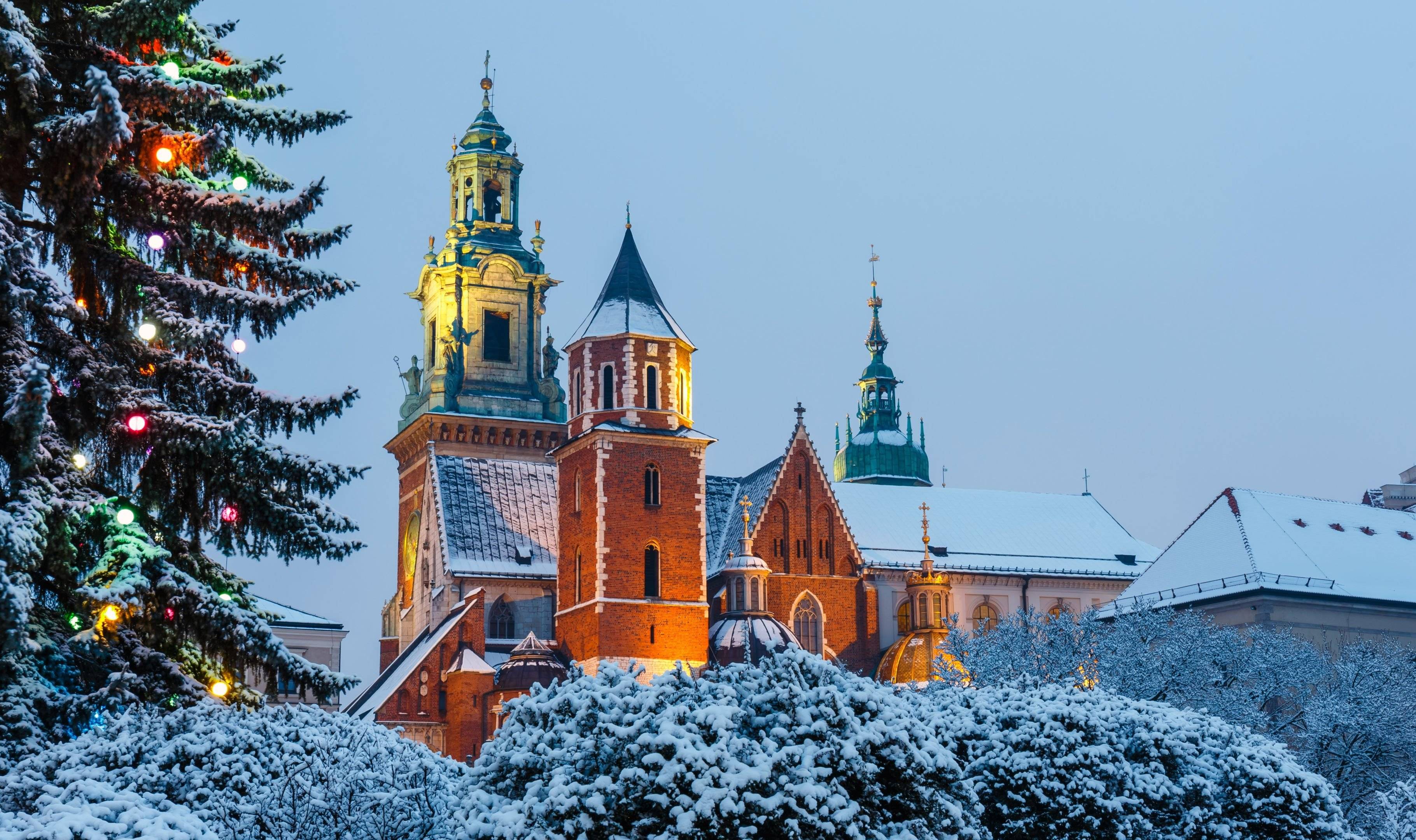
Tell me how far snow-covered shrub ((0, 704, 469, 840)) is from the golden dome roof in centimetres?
3636

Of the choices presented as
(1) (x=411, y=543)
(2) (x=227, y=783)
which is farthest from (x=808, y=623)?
(2) (x=227, y=783)

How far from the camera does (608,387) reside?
51.4 meters

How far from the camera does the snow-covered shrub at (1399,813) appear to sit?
26422 mm

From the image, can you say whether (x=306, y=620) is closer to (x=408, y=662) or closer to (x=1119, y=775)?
(x=408, y=662)

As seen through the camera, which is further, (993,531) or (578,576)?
(993,531)

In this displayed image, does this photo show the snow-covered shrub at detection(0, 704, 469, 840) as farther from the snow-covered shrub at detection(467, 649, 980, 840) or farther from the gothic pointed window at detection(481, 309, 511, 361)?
the gothic pointed window at detection(481, 309, 511, 361)

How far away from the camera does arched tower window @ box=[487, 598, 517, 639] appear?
181ft

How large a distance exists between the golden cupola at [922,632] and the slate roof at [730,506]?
639 cm

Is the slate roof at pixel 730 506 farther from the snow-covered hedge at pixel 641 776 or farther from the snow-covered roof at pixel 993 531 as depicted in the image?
the snow-covered hedge at pixel 641 776

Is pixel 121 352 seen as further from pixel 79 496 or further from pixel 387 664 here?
pixel 387 664

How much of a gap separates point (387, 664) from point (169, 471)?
4596 centimetres

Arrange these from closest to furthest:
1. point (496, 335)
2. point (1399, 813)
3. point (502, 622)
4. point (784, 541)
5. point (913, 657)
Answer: point (1399, 813)
point (502, 622)
point (913, 657)
point (784, 541)
point (496, 335)

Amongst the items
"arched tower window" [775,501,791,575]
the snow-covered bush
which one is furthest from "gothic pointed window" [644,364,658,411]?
the snow-covered bush

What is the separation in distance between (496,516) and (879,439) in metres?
34.7
